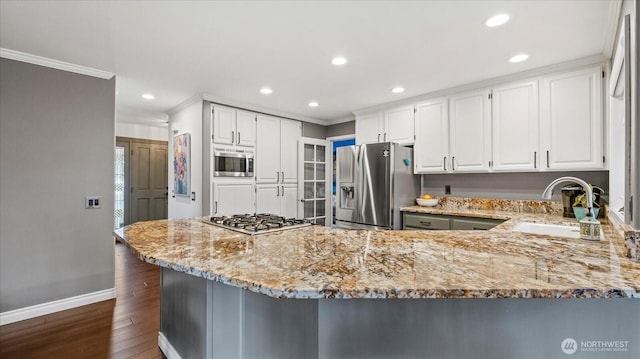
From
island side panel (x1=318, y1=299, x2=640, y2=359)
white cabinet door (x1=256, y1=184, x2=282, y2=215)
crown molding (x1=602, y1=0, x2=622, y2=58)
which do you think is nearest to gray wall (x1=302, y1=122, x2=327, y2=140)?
white cabinet door (x1=256, y1=184, x2=282, y2=215)

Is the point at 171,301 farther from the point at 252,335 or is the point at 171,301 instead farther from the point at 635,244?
the point at 635,244

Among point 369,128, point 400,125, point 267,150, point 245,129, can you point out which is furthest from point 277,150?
point 400,125

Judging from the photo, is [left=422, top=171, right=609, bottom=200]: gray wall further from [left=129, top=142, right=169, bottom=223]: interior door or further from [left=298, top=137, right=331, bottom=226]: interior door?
[left=129, top=142, right=169, bottom=223]: interior door

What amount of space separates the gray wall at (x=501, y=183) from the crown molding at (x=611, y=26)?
1.12 meters

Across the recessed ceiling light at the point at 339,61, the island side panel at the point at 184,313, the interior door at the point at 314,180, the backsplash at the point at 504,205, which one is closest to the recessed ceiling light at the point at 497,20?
the recessed ceiling light at the point at 339,61

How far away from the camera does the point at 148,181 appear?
241 inches

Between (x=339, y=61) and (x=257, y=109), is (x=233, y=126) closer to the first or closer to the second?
(x=257, y=109)

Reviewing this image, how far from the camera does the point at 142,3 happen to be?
1794mm

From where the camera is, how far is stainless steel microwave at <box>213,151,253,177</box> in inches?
147

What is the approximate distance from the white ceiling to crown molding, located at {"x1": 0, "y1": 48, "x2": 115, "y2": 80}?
0.28 feet

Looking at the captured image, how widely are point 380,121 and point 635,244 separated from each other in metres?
3.19

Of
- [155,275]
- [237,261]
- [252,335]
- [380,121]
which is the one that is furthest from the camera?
[380,121]

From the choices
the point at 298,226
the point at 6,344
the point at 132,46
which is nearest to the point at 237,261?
the point at 298,226

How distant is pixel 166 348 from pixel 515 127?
11.9 feet
